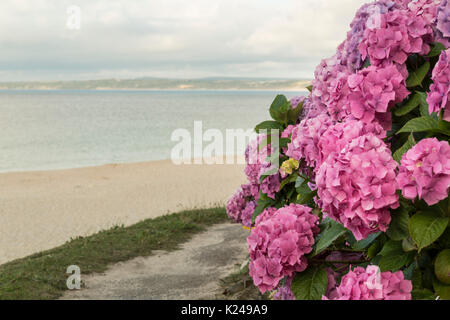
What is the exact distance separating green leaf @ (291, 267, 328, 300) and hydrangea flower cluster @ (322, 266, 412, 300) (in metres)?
0.29

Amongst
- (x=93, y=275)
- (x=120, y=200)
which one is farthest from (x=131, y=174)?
(x=93, y=275)

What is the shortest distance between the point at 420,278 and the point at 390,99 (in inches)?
27.1

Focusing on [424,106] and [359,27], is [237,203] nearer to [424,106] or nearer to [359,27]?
[359,27]

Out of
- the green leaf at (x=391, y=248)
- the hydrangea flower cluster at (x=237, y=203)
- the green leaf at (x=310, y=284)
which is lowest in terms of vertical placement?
the hydrangea flower cluster at (x=237, y=203)

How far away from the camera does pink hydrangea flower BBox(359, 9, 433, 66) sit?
6.42ft

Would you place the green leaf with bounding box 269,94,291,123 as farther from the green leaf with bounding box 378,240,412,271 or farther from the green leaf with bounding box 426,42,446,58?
the green leaf with bounding box 378,240,412,271

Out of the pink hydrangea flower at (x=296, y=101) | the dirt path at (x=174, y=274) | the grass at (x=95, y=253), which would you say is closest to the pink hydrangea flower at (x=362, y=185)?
the pink hydrangea flower at (x=296, y=101)

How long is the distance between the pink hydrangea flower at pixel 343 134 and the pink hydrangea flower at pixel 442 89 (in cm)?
21

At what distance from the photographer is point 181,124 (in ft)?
217

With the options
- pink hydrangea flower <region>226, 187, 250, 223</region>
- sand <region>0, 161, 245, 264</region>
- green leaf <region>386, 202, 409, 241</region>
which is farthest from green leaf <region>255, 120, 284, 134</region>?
sand <region>0, 161, 245, 264</region>

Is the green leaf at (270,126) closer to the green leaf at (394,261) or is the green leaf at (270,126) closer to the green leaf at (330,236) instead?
the green leaf at (330,236)

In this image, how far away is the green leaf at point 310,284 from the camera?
1.83 meters

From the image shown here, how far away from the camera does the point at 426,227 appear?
148 cm
